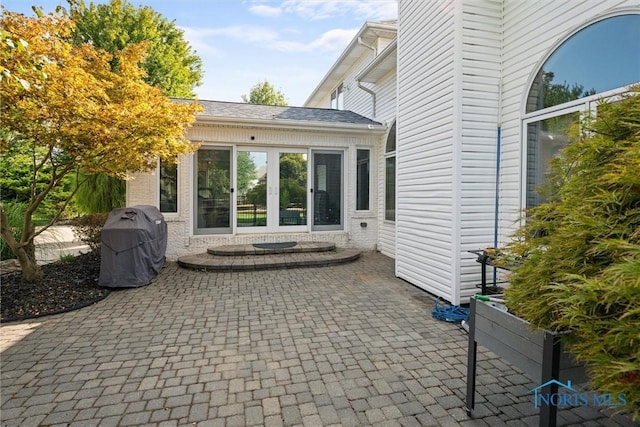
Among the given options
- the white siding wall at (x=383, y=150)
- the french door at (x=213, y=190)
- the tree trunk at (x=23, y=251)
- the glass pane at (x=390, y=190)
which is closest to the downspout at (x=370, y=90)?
the white siding wall at (x=383, y=150)

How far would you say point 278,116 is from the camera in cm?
857

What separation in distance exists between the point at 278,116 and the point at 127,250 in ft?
15.8

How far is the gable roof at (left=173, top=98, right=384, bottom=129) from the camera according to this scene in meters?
7.58

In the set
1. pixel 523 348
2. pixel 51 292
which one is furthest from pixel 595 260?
pixel 51 292

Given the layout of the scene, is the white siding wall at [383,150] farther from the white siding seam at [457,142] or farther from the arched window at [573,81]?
the arched window at [573,81]

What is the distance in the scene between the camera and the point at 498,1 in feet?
14.9

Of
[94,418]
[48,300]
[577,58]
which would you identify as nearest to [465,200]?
[577,58]

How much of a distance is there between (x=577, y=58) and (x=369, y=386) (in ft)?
13.0

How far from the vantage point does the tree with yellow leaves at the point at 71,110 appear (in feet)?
13.9

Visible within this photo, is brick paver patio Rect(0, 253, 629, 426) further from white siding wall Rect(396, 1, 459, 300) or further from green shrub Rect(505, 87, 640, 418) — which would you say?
green shrub Rect(505, 87, 640, 418)

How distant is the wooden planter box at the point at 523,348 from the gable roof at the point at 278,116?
21.2ft

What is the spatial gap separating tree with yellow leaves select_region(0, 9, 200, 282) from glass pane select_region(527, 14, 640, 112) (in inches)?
206

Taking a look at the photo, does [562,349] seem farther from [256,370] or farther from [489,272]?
[489,272]

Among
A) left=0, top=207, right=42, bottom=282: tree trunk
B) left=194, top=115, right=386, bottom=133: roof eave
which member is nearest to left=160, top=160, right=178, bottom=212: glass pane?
left=194, top=115, right=386, bottom=133: roof eave
